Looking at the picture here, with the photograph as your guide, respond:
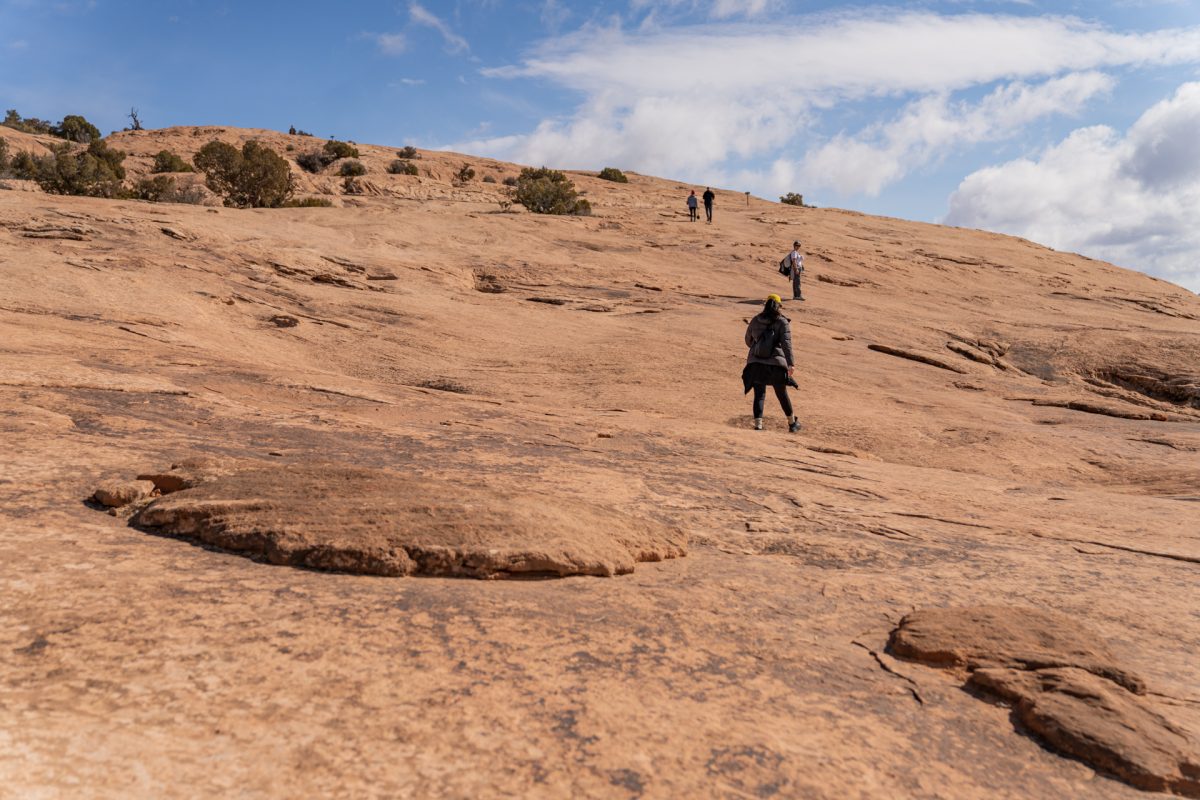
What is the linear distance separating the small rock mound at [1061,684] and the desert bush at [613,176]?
48.1 metres

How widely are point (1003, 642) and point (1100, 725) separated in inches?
26.7

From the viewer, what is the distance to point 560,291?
18.6 m

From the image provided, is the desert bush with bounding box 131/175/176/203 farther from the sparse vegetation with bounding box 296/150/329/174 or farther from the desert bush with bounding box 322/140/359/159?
the desert bush with bounding box 322/140/359/159

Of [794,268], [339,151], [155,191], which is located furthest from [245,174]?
[339,151]

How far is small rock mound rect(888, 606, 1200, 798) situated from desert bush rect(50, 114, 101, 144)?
57.3 metres

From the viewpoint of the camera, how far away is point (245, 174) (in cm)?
2609

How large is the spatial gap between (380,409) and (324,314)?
236 inches

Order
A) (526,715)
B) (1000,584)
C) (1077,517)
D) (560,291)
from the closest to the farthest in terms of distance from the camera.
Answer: (526,715) → (1000,584) → (1077,517) → (560,291)

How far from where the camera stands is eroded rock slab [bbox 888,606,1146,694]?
3.69m

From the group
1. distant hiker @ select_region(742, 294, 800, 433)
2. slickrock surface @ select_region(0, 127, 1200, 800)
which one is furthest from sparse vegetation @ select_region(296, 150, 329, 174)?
distant hiker @ select_region(742, 294, 800, 433)

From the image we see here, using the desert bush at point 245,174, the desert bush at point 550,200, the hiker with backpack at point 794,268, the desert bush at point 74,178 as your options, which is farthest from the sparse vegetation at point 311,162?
the hiker with backpack at point 794,268

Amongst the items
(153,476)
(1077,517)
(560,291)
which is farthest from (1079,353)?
(153,476)

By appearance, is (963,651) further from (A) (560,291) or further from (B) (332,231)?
(B) (332,231)

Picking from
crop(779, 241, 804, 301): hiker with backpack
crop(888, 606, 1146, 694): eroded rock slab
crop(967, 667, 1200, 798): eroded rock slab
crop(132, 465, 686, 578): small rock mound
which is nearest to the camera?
crop(967, 667, 1200, 798): eroded rock slab
